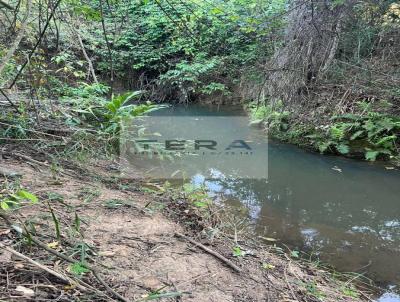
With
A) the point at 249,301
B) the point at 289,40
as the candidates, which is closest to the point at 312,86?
the point at 289,40

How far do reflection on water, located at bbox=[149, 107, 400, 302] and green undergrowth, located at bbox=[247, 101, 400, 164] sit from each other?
267 millimetres

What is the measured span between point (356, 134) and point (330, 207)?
230cm

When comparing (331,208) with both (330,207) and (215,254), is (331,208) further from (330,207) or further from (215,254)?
(215,254)

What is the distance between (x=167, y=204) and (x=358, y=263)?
1820mm

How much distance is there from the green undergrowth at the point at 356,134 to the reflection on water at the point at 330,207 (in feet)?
0.88

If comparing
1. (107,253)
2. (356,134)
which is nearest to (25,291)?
(107,253)

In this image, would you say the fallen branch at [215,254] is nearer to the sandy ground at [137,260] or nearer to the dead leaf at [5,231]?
the sandy ground at [137,260]

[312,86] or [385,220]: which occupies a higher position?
[312,86]

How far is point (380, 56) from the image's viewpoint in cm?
765

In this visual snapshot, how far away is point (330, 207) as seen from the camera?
4.83 m

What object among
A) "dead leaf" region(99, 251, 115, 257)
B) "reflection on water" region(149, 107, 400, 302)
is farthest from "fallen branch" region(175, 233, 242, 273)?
"reflection on water" region(149, 107, 400, 302)

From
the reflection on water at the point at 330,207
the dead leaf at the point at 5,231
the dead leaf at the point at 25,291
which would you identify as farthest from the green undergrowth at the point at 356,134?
the dead leaf at the point at 25,291

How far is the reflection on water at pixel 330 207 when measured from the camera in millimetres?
3688

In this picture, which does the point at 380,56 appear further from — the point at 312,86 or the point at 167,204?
the point at 167,204
